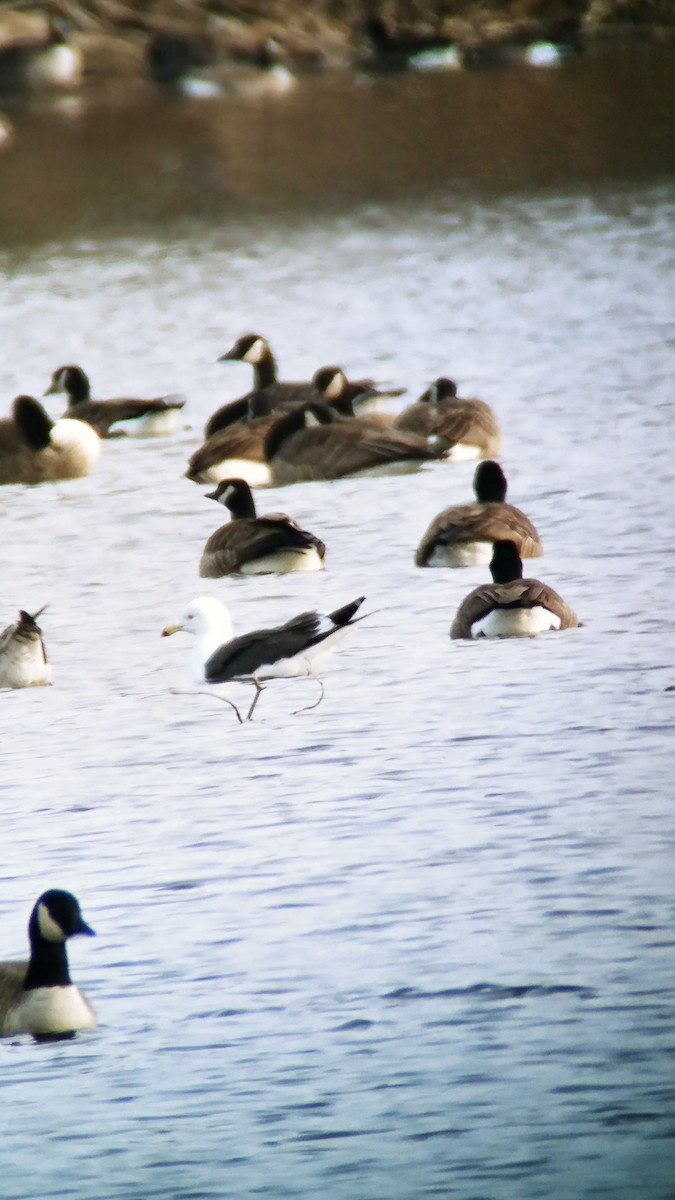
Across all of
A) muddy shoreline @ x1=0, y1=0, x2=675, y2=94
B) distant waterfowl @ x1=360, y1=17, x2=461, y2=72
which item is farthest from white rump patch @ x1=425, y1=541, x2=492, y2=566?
distant waterfowl @ x1=360, y1=17, x2=461, y2=72

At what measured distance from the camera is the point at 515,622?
465 inches

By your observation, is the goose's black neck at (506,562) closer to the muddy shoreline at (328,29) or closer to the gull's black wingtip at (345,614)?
the gull's black wingtip at (345,614)

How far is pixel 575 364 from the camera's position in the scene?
2150 centimetres

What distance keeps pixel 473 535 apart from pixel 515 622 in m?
1.69

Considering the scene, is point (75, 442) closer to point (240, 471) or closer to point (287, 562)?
point (240, 471)

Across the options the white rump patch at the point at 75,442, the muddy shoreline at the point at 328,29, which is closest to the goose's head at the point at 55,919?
the white rump patch at the point at 75,442

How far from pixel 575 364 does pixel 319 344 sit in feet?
13.9

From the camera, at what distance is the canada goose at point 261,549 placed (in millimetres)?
13844

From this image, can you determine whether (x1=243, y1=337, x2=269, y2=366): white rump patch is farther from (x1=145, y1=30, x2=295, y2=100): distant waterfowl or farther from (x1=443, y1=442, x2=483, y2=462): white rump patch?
(x1=145, y1=30, x2=295, y2=100): distant waterfowl

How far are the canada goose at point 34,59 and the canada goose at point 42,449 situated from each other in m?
52.6

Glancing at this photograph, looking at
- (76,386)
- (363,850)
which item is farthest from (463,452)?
(363,850)

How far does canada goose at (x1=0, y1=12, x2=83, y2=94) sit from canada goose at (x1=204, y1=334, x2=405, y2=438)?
50.6 m

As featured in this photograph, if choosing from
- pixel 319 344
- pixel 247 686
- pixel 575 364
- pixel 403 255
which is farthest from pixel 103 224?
pixel 247 686

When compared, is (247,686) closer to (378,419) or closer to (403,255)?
(378,419)
